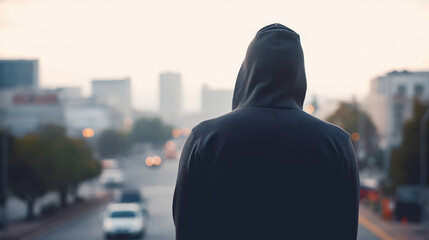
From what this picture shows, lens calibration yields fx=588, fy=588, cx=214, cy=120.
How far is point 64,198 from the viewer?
39.3 meters

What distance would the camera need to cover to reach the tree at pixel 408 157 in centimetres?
3353

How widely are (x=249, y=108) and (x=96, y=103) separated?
385 ft

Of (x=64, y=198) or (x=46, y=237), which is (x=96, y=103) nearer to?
(x=64, y=198)

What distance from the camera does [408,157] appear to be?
33531 mm

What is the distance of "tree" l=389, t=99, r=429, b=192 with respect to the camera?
1320 inches

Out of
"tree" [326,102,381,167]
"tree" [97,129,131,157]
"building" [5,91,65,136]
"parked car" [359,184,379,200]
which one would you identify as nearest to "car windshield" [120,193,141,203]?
→ "parked car" [359,184,379,200]

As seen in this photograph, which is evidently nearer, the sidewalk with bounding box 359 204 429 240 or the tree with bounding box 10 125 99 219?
the sidewalk with bounding box 359 204 429 240

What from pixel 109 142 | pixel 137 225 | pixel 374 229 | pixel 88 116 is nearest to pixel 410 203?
pixel 374 229

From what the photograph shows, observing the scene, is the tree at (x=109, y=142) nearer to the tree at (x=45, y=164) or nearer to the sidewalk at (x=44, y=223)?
the sidewalk at (x=44, y=223)

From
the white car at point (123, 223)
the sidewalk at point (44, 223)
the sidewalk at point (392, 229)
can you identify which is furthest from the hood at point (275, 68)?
the sidewalk at point (44, 223)

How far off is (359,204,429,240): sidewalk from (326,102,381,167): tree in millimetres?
28008

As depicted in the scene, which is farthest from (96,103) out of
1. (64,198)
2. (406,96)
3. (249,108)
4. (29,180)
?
(249,108)

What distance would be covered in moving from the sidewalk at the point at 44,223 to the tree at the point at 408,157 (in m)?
19.2

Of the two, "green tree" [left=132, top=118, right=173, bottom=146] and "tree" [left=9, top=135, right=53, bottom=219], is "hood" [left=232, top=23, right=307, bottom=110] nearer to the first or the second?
"tree" [left=9, top=135, right=53, bottom=219]
